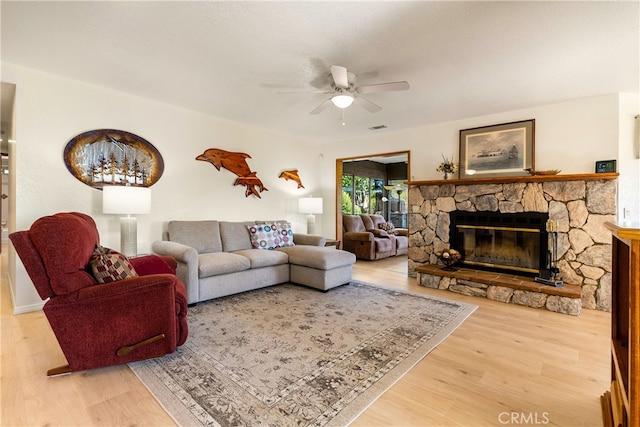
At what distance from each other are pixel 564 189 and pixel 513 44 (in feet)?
6.75

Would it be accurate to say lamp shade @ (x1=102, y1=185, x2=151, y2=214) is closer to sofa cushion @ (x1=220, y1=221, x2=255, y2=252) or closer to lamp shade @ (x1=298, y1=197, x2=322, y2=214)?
sofa cushion @ (x1=220, y1=221, x2=255, y2=252)

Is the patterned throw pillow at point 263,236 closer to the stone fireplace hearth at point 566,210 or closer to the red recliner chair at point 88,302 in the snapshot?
the stone fireplace hearth at point 566,210

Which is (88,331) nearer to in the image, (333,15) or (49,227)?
(49,227)

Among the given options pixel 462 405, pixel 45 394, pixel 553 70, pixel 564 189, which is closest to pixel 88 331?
pixel 45 394

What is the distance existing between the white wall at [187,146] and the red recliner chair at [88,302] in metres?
1.62

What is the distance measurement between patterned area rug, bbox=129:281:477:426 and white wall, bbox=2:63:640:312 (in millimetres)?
1678

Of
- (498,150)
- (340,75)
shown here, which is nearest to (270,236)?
(340,75)

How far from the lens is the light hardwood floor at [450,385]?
157 centimetres

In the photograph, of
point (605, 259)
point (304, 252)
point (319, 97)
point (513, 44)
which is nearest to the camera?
point (513, 44)

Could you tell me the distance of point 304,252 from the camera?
13.2ft

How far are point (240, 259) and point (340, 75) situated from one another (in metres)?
2.33

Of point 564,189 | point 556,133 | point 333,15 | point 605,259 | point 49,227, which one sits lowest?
point 605,259

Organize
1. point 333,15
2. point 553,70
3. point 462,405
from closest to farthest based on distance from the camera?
point 462,405, point 333,15, point 553,70

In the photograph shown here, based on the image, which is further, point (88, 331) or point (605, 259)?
point (605, 259)
